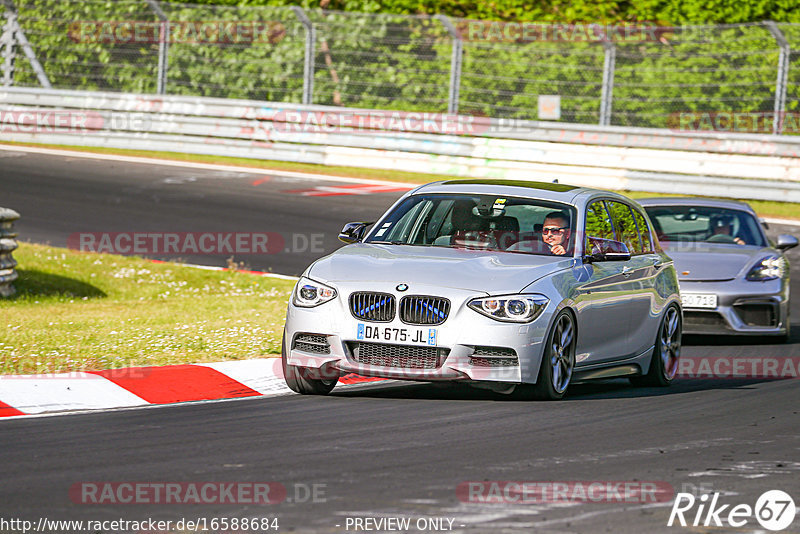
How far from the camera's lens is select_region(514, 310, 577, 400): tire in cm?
878

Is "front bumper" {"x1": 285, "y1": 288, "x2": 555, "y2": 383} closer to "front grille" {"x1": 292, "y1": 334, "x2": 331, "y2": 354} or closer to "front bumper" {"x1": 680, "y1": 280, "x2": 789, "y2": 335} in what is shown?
"front grille" {"x1": 292, "y1": 334, "x2": 331, "y2": 354}

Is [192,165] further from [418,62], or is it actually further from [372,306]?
[372,306]

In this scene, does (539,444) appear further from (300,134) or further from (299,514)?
(300,134)

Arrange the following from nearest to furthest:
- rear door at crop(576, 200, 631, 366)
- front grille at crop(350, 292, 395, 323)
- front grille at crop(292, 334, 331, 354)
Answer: front grille at crop(350, 292, 395, 323), front grille at crop(292, 334, 331, 354), rear door at crop(576, 200, 631, 366)

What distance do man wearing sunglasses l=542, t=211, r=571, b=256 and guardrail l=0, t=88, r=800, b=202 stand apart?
→ 13.7 m

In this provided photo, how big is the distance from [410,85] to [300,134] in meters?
2.25

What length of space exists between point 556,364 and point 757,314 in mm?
5022

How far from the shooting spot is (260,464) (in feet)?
21.6

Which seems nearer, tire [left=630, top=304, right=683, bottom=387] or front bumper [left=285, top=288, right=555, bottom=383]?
front bumper [left=285, top=288, right=555, bottom=383]

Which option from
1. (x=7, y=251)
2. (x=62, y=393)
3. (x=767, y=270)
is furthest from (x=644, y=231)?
→ (x=7, y=251)

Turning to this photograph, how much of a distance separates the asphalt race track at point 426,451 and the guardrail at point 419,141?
502 inches

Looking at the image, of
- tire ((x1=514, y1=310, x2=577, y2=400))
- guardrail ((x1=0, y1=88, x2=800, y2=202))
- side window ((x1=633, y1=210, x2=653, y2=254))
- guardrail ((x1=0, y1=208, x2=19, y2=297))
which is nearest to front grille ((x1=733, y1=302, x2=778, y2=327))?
side window ((x1=633, y1=210, x2=653, y2=254))

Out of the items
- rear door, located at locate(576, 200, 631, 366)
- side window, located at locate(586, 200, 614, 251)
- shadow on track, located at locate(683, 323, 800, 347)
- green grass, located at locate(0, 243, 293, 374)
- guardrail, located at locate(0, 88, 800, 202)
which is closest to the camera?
rear door, located at locate(576, 200, 631, 366)

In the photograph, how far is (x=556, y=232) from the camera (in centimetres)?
972
